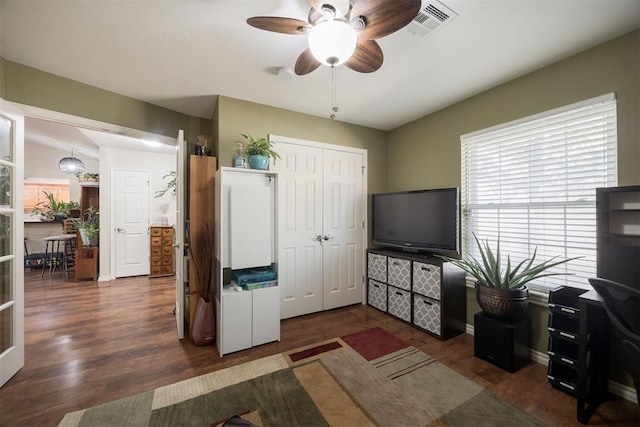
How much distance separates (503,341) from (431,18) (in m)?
2.43

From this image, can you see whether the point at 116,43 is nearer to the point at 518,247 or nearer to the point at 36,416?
the point at 36,416

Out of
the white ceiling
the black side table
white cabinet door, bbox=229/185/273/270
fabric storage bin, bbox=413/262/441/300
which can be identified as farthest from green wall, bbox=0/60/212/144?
the black side table

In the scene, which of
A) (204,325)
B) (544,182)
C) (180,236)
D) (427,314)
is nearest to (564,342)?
(427,314)

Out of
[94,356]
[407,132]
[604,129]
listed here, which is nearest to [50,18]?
[94,356]

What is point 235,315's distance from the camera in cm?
225

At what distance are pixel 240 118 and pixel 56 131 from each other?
161 inches

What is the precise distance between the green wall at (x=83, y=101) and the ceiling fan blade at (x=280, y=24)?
2.10 m

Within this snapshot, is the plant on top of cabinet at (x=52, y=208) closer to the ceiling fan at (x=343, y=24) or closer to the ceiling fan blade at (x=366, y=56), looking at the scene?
the ceiling fan at (x=343, y=24)

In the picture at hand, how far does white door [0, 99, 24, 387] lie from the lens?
1874mm

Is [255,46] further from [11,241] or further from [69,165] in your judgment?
[69,165]

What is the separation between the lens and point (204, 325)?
2.37m


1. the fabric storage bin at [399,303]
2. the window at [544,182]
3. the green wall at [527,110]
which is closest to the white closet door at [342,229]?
the fabric storage bin at [399,303]

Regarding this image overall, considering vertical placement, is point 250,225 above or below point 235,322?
above

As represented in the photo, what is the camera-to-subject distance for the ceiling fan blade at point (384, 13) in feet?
3.77
